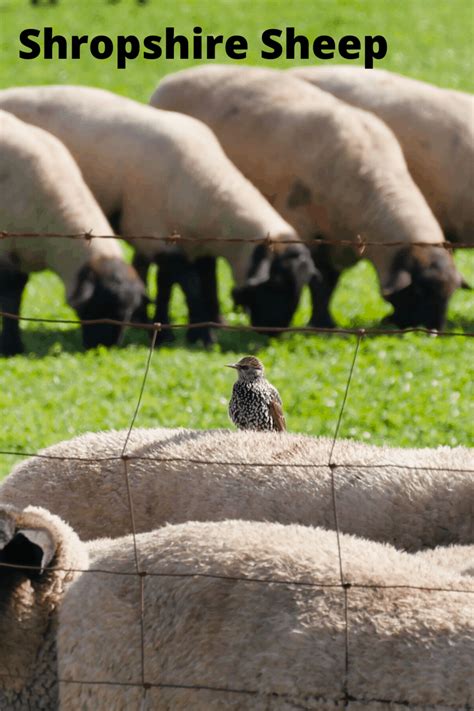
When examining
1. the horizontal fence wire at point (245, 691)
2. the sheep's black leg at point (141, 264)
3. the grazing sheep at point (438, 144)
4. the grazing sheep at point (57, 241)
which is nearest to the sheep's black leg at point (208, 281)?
the sheep's black leg at point (141, 264)

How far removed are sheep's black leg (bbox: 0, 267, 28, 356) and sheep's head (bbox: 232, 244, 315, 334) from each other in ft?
6.10

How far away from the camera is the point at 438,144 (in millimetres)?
12883

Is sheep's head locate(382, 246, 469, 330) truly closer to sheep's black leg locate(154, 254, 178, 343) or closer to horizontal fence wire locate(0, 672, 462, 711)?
sheep's black leg locate(154, 254, 178, 343)

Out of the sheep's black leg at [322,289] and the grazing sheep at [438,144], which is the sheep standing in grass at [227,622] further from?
the grazing sheep at [438,144]

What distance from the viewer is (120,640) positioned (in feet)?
10.2

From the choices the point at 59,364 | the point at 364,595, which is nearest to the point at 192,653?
the point at 364,595

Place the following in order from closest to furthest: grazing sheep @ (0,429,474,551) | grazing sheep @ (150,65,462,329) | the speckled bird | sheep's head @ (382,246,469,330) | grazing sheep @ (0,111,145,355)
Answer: grazing sheep @ (0,429,474,551) < the speckled bird < grazing sheep @ (0,111,145,355) < sheep's head @ (382,246,469,330) < grazing sheep @ (150,65,462,329)

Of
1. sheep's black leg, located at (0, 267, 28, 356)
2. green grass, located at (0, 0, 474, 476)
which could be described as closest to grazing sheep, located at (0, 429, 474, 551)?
green grass, located at (0, 0, 474, 476)

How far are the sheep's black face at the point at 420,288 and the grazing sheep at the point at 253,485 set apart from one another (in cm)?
700

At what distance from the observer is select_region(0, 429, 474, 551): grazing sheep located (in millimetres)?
4172

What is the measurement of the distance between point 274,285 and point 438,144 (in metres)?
2.55

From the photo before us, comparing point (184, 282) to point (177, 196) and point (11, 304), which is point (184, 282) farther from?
point (11, 304)

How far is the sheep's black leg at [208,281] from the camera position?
11867 millimetres

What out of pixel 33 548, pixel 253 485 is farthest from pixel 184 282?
pixel 33 548
